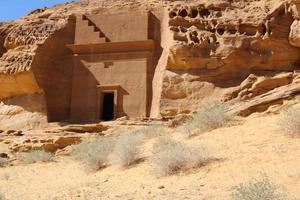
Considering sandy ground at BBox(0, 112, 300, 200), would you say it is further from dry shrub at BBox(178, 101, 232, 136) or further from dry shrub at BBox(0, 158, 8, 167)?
dry shrub at BBox(0, 158, 8, 167)

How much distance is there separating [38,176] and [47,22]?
10.3 meters

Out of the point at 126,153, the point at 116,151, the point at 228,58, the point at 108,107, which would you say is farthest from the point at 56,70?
the point at 126,153

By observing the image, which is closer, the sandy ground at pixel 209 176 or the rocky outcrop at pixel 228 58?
the sandy ground at pixel 209 176

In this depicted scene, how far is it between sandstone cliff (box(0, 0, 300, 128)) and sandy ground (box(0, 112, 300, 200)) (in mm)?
6303

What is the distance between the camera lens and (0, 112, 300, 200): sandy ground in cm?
630

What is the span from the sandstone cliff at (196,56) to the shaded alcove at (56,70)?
0.04 meters

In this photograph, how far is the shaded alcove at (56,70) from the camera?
1912 cm

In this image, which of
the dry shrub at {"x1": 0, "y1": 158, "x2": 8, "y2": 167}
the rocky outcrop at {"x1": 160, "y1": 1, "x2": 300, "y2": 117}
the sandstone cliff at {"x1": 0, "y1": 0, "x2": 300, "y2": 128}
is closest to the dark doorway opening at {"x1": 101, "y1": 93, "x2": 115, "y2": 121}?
the sandstone cliff at {"x1": 0, "y1": 0, "x2": 300, "y2": 128}

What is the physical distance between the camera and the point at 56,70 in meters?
19.7

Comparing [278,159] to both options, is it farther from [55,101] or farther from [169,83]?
[55,101]

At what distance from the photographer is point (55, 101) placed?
63.3 feet

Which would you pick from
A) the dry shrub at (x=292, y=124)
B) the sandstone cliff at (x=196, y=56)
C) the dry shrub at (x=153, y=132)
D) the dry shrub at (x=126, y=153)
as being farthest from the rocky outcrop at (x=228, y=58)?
the dry shrub at (x=292, y=124)

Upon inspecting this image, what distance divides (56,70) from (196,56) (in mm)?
6162

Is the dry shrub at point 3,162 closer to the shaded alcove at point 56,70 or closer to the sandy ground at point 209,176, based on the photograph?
the sandy ground at point 209,176
